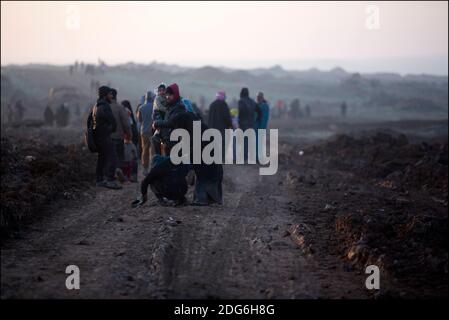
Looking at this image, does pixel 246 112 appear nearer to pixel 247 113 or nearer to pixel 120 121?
pixel 247 113

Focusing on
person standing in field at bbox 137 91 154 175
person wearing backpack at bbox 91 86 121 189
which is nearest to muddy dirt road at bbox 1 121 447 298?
person wearing backpack at bbox 91 86 121 189

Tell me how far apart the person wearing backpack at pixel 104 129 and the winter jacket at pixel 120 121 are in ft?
0.71

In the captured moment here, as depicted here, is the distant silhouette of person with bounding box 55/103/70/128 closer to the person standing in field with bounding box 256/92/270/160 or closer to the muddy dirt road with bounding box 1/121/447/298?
the person standing in field with bounding box 256/92/270/160

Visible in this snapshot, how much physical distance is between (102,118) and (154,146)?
1054 mm

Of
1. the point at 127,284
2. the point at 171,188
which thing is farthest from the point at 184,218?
the point at 127,284

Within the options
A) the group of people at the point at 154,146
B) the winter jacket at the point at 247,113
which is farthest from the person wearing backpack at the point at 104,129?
the winter jacket at the point at 247,113

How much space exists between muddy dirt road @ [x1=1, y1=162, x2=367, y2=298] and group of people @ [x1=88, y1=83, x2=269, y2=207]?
0.32 m

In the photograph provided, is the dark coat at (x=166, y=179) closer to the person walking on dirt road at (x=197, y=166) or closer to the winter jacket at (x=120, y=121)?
→ the person walking on dirt road at (x=197, y=166)

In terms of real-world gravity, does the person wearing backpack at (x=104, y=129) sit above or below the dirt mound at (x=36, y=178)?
above

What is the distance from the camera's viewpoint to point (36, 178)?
11.0m

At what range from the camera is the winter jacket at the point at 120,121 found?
11352 millimetres

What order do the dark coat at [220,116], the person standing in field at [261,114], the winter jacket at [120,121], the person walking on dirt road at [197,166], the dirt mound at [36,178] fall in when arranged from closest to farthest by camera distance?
the dirt mound at [36,178] < the person walking on dirt road at [197,166] < the winter jacket at [120,121] < the dark coat at [220,116] < the person standing in field at [261,114]

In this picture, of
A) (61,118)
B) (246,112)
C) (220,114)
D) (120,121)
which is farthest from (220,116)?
(61,118)

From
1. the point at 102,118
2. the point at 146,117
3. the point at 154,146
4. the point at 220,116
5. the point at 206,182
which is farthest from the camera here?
the point at 220,116
